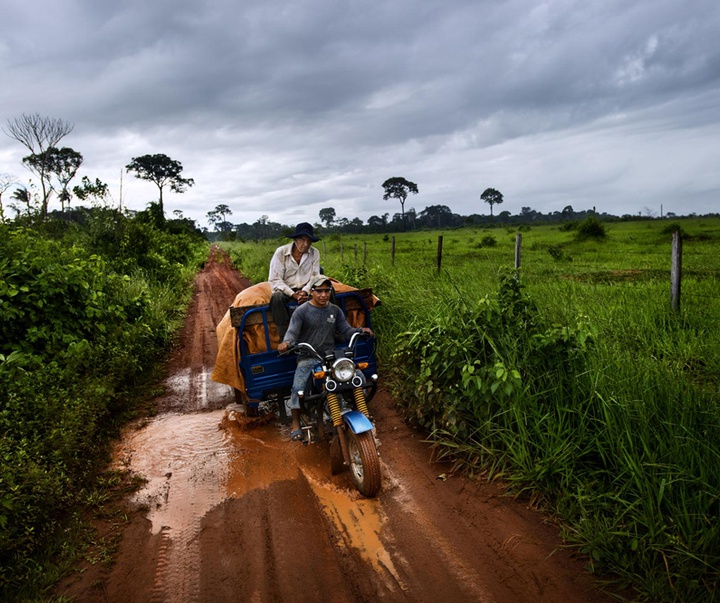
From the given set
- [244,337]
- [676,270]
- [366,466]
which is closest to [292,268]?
[244,337]

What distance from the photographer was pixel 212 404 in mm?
6027

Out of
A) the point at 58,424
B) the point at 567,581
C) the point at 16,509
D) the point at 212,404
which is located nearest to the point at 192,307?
the point at 212,404

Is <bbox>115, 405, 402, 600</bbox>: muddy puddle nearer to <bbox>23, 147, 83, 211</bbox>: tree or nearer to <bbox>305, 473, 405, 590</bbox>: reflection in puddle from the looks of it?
<bbox>305, 473, 405, 590</bbox>: reflection in puddle

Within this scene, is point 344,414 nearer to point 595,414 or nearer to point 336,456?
point 336,456

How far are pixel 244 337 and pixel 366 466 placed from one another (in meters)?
1.99

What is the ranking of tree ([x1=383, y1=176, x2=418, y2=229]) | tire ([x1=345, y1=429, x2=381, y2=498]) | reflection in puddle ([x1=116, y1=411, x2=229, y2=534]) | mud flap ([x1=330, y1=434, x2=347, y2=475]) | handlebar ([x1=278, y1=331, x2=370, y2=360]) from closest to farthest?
tire ([x1=345, y1=429, x2=381, y2=498])
reflection in puddle ([x1=116, y1=411, x2=229, y2=534])
mud flap ([x1=330, y1=434, x2=347, y2=475])
handlebar ([x1=278, y1=331, x2=370, y2=360])
tree ([x1=383, y1=176, x2=418, y2=229])

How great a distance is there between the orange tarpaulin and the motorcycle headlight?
1161mm

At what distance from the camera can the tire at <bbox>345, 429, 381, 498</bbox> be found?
362cm

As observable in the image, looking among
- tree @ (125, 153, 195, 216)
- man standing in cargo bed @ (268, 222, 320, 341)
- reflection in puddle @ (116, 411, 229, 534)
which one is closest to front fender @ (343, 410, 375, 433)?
reflection in puddle @ (116, 411, 229, 534)

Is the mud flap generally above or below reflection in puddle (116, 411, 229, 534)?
above

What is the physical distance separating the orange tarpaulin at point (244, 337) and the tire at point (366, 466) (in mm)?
1609

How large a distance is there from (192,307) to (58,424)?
847 centimetres

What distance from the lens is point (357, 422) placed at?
12.6ft

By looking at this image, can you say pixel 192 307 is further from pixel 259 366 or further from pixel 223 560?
pixel 223 560
